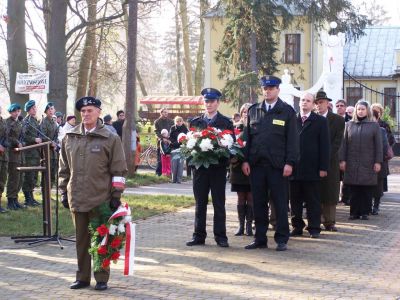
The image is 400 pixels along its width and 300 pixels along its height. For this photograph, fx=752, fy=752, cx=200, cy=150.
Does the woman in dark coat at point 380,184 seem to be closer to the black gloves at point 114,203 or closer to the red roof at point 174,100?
the black gloves at point 114,203

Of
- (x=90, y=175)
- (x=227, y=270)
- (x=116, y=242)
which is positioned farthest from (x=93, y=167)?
(x=227, y=270)

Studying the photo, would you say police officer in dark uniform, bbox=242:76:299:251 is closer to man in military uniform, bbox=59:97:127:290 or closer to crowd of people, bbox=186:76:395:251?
crowd of people, bbox=186:76:395:251

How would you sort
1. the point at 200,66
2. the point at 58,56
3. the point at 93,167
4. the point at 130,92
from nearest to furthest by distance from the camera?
the point at 93,167
the point at 130,92
the point at 58,56
the point at 200,66

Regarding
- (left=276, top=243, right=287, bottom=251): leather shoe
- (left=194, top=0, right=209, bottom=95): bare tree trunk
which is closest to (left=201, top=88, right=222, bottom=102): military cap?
(left=276, top=243, right=287, bottom=251): leather shoe

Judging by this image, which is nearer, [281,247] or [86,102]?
[86,102]

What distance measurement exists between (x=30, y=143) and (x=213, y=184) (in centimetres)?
538

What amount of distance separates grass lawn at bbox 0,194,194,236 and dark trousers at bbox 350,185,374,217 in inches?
138

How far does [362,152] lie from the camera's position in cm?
1312

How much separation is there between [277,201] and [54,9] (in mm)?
13380

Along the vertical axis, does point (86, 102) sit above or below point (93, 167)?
above

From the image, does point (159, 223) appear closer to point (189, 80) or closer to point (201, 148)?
point (201, 148)

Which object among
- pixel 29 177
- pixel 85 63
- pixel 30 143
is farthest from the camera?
pixel 85 63

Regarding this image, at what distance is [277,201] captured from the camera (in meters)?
10.2

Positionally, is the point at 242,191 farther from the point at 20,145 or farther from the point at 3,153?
the point at 3,153
